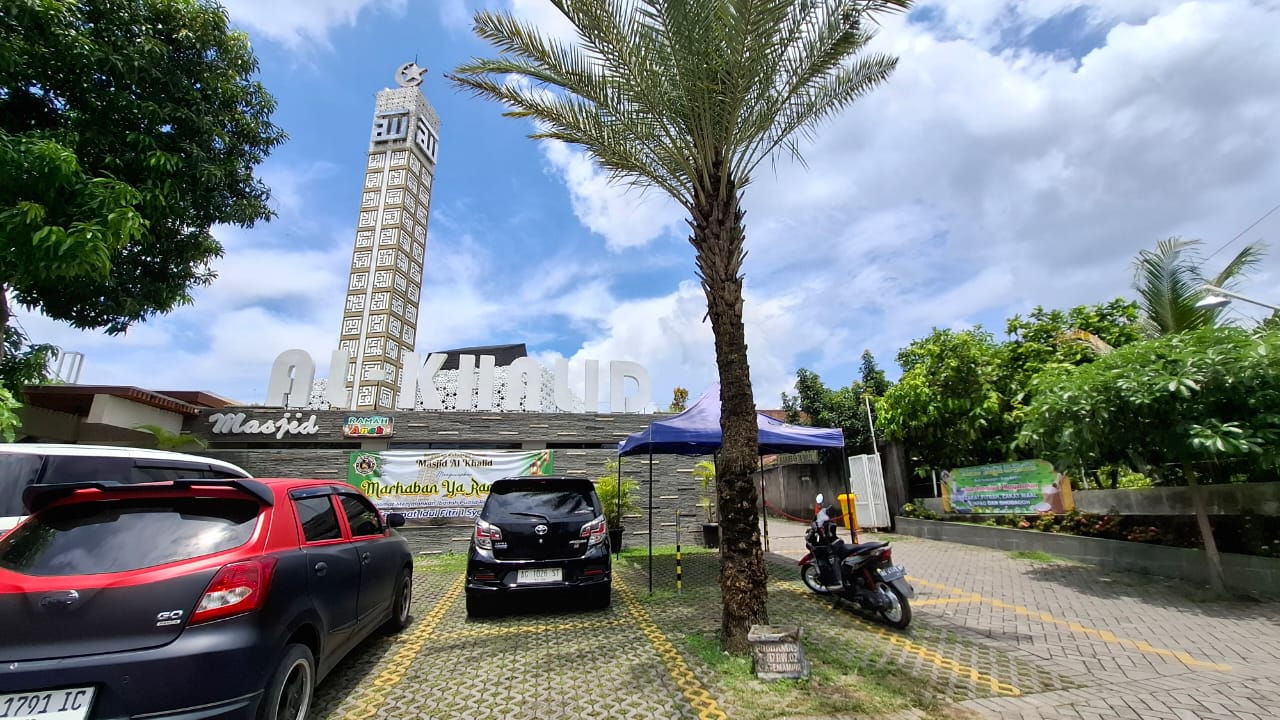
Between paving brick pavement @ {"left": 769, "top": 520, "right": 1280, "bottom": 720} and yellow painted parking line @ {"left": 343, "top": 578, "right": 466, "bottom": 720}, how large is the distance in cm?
415

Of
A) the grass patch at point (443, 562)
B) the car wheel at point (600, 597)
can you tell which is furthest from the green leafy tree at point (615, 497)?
the car wheel at point (600, 597)

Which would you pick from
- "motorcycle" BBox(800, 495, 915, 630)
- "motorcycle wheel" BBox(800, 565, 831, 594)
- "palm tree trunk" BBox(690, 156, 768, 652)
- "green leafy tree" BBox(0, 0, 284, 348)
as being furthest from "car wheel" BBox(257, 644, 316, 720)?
"green leafy tree" BBox(0, 0, 284, 348)

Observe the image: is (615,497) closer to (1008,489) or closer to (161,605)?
(1008,489)

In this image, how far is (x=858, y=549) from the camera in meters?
5.78

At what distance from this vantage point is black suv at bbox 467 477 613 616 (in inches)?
218

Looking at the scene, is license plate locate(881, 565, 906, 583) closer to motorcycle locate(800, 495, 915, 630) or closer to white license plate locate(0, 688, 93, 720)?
motorcycle locate(800, 495, 915, 630)

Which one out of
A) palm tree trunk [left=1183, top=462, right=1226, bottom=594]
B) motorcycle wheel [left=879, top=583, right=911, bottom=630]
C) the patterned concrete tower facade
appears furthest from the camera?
the patterned concrete tower facade

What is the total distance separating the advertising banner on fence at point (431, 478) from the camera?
11.3 metres

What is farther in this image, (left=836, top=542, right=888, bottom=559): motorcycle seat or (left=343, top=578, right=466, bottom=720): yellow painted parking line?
(left=836, top=542, right=888, bottom=559): motorcycle seat

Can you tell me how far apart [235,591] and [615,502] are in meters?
8.81

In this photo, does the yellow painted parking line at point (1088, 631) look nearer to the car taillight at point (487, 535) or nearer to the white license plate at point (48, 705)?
the car taillight at point (487, 535)

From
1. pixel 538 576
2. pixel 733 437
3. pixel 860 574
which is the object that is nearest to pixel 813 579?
pixel 860 574

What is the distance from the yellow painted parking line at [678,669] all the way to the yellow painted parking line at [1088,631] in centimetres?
356

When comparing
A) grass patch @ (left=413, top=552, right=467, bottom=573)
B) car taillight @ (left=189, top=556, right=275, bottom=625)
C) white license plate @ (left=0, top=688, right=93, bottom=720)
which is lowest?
grass patch @ (left=413, top=552, right=467, bottom=573)
